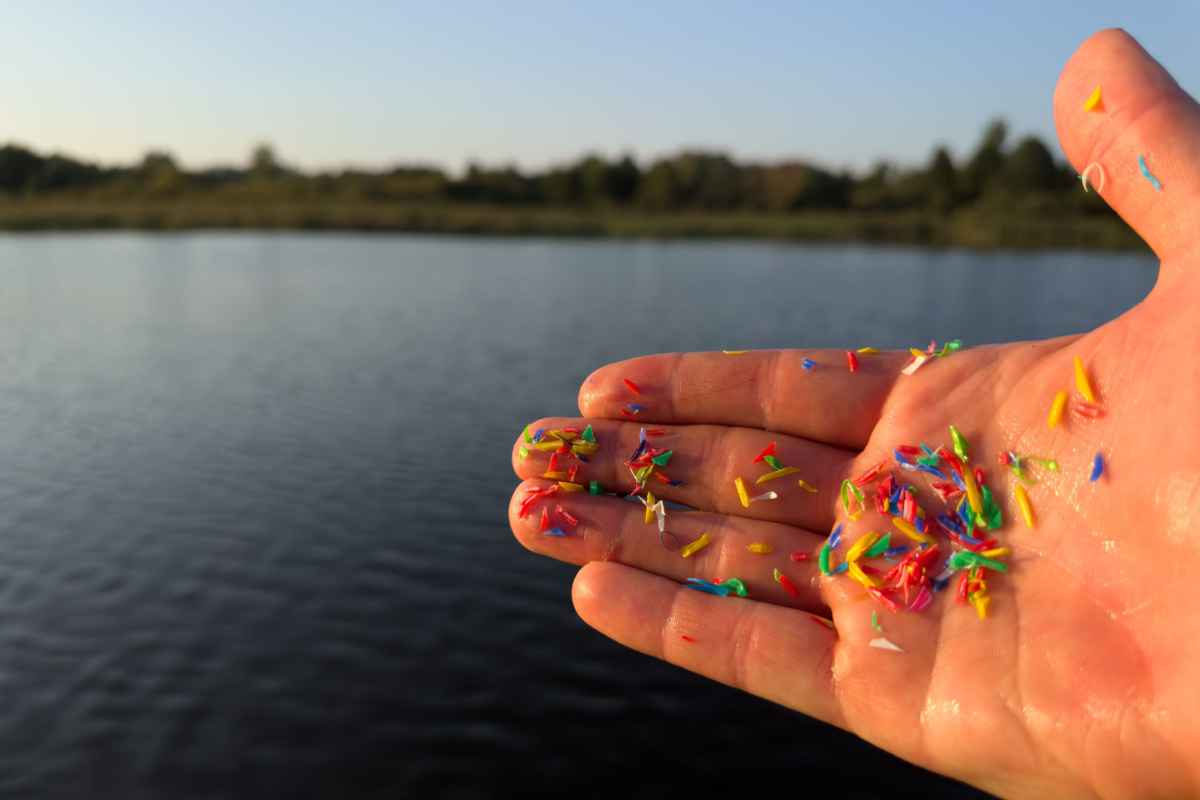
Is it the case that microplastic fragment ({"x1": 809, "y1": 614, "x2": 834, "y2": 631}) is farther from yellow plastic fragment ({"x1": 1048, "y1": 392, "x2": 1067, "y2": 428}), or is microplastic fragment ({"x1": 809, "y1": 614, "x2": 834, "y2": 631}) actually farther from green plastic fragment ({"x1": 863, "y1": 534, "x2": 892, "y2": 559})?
yellow plastic fragment ({"x1": 1048, "y1": 392, "x2": 1067, "y2": 428})

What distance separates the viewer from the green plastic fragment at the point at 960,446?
391cm

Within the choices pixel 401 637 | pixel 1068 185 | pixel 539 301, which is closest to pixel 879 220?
pixel 1068 185

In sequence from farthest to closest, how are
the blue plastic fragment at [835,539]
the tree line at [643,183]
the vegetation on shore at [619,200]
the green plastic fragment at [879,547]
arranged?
the tree line at [643,183] < the vegetation on shore at [619,200] < the blue plastic fragment at [835,539] < the green plastic fragment at [879,547]

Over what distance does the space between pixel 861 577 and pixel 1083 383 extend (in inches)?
54.2

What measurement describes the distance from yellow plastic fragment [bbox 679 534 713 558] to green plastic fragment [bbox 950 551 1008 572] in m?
1.27

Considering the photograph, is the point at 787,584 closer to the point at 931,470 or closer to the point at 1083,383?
the point at 931,470

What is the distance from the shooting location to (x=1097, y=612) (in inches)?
125

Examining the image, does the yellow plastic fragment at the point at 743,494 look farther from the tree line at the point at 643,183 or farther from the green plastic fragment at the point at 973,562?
the tree line at the point at 643,183

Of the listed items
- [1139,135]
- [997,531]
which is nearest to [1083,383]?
[997,531]

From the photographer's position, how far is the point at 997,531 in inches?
145

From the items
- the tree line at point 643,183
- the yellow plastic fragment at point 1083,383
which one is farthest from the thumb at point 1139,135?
the tree line at point 643,183

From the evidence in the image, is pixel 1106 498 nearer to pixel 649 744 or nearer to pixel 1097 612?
pixel 1097 612

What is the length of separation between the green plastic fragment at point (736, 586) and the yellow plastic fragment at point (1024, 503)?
1.41m

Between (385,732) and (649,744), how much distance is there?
7.00ft
